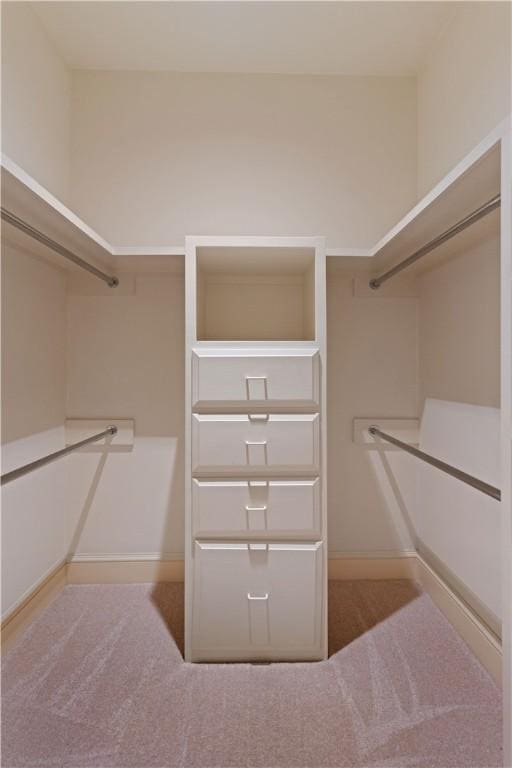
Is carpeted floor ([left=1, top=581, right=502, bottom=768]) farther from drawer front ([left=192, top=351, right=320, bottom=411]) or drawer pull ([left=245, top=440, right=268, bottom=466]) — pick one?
drawer front ([left=192, top=351, right=320, bottom=411])

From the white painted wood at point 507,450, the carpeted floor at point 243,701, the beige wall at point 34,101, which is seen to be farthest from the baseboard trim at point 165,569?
the beige wall at point 34,101

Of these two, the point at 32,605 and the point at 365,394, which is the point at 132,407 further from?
the point at 365,394

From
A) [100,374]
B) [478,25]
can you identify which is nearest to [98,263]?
[100,374]

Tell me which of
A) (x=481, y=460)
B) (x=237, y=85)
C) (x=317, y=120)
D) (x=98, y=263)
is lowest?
(x=481, y=460)

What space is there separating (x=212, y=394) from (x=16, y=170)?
0.80 metres

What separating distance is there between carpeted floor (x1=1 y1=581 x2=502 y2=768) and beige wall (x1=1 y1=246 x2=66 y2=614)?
0.92ft

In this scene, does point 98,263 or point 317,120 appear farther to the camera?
point 317,120

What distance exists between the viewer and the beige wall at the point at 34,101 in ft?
4.77

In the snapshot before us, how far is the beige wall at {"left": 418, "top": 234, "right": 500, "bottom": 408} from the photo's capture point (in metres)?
1.36

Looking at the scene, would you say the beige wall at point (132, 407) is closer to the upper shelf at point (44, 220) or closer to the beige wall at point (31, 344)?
the beige wall at point (31, 344)

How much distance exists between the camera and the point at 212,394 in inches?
53.9

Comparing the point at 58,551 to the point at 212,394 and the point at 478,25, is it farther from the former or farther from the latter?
the point at 478,25

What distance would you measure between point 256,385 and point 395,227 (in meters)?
0.69

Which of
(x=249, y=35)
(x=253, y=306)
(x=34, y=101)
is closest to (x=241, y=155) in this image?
(x=249, y=35)
